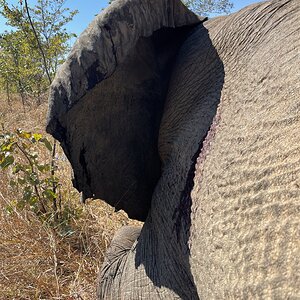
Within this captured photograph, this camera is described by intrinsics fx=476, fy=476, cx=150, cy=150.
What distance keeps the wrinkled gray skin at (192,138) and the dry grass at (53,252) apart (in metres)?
0.61

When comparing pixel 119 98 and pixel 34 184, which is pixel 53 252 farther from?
pixel 119 98

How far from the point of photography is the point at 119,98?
1.11 m

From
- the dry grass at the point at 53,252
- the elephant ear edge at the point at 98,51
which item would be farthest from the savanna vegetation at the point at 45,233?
the elephant ear edge at the point at 98,51

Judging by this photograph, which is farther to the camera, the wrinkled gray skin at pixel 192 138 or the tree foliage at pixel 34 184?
the tree foliage at pixel 34 184

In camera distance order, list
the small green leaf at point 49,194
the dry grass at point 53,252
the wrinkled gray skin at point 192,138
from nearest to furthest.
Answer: the wrinkled gray skin at point 192,138 < the dry grass at point 53,252 < the small green leaf at point 49,194

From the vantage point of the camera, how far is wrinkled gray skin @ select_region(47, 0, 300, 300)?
0.64 metres

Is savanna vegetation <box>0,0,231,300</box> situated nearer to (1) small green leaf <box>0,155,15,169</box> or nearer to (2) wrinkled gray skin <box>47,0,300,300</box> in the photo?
(1) small green leaf <box>0,155,15,169</box>

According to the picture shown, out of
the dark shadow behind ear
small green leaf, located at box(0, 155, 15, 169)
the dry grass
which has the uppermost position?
the dark shadow behind ear

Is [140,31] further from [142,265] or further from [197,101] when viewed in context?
[142,265]

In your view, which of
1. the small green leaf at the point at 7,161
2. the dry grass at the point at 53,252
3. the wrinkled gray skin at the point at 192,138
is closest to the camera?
the wrinkled gray skin at the point at 192,138

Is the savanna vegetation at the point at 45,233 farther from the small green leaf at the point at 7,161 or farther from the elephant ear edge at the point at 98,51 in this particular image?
the elephant ear edge at the point at 98,51

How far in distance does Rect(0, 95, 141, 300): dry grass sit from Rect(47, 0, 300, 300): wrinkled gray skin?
61 cm

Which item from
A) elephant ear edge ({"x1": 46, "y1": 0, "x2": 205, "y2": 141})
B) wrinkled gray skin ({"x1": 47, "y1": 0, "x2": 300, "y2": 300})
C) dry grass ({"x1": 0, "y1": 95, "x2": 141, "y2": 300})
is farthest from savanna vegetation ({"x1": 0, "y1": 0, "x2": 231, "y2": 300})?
elephant ear edge ({"x1": 46, "y1": 0, "x2": 205, "y2": 141})

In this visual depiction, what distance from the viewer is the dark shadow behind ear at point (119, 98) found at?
0.91 meters
